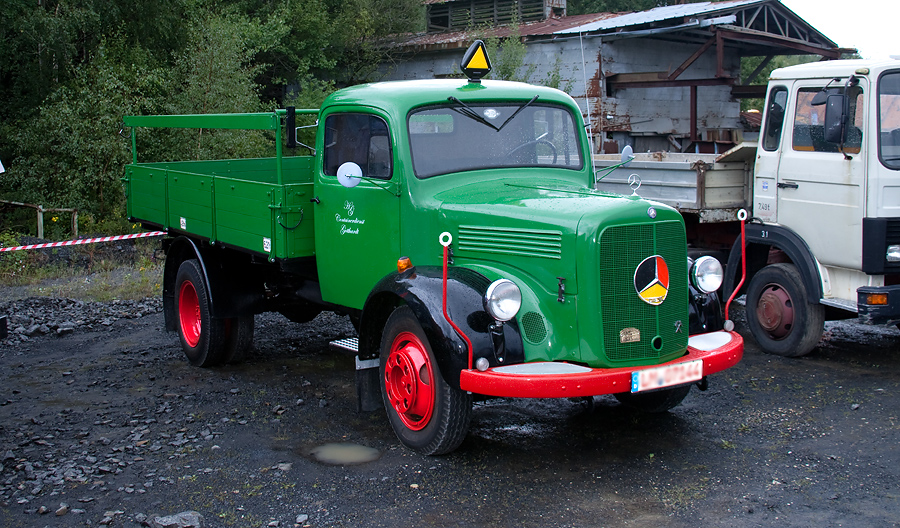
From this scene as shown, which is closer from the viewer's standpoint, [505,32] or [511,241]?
[511,241]

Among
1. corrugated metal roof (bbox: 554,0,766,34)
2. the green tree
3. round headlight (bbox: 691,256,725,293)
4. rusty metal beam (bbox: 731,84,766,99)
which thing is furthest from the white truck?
the green tree

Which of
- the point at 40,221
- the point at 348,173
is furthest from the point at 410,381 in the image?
the point at 40,221

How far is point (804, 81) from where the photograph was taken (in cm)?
704

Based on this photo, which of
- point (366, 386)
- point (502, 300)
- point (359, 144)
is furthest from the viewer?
point (359, 144)

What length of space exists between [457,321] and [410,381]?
617 mm

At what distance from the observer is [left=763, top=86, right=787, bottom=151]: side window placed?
7219 millimetres

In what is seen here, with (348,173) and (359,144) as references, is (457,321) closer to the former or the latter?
(348,173)

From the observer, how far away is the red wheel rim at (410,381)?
4883 mm

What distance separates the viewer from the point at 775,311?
24.0 ft

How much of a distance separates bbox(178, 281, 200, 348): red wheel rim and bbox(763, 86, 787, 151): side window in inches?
206

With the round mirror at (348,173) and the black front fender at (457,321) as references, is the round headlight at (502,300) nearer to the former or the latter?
the black front fender at (457,321)

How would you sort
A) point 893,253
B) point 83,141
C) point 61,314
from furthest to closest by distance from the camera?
point 83,141 → point 61,314 → point 893,253

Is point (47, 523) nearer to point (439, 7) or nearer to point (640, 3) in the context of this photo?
point (439, 7)

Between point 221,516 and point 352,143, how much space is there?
2.66 metres
